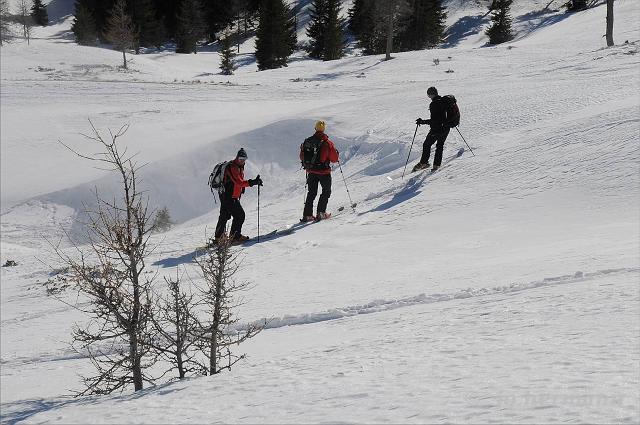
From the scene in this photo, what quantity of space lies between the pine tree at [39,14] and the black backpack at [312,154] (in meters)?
75.9

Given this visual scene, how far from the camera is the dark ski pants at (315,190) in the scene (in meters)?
11.8

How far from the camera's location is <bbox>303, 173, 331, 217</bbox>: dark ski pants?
1181cm

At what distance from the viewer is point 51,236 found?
15.6 meters

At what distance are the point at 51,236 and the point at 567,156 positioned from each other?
1180 cm

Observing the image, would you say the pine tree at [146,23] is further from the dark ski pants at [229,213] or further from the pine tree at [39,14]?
the dark ski pants at [229,213]

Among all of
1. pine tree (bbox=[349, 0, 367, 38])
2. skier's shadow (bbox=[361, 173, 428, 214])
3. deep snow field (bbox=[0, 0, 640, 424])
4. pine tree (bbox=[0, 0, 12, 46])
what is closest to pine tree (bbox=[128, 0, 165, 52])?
pine tree (bbox=[0, 0, 12, 46])

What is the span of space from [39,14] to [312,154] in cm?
7684

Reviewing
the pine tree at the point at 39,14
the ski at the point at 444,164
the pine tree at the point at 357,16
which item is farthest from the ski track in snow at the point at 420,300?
the pine tree at the point at 39,14

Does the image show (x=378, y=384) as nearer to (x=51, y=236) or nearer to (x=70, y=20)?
(x=51, y=236)

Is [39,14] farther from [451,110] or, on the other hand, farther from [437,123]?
[451,110]

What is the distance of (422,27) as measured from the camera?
53750mm

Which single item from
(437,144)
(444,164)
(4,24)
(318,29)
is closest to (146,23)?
(4,24)

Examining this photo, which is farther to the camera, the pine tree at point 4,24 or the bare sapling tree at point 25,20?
A: the bare sapling tree at point 25,20

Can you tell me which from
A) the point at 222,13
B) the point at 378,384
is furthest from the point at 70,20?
the point at 378,384
